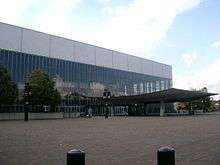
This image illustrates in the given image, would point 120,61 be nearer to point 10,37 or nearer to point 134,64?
point 134,64

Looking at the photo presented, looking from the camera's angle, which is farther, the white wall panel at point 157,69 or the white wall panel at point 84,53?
the white wall panel at point 157,69

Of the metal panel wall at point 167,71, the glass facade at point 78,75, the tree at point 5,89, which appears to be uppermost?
the metal panel wall at point 167,71

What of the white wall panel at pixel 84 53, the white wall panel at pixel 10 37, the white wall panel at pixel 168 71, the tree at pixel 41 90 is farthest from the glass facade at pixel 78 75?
the tree at pixel 41 90

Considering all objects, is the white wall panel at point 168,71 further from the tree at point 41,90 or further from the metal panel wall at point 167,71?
the tree at point 41,90

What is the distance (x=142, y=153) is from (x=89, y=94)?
8139 cm

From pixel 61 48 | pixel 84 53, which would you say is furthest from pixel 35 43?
pixel 84 53

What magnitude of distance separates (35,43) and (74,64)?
41.5 feet

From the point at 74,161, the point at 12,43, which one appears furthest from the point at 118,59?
Answer: the point at 74,161

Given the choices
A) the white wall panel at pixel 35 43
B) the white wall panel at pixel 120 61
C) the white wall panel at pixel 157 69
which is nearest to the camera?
the white wall panel at pixel 35 43

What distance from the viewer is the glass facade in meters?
76.6

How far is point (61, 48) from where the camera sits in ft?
285

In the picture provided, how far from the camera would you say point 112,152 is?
13.7 meters

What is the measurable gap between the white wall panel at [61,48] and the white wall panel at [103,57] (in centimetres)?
969

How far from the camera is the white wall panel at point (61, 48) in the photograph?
3337 inches
